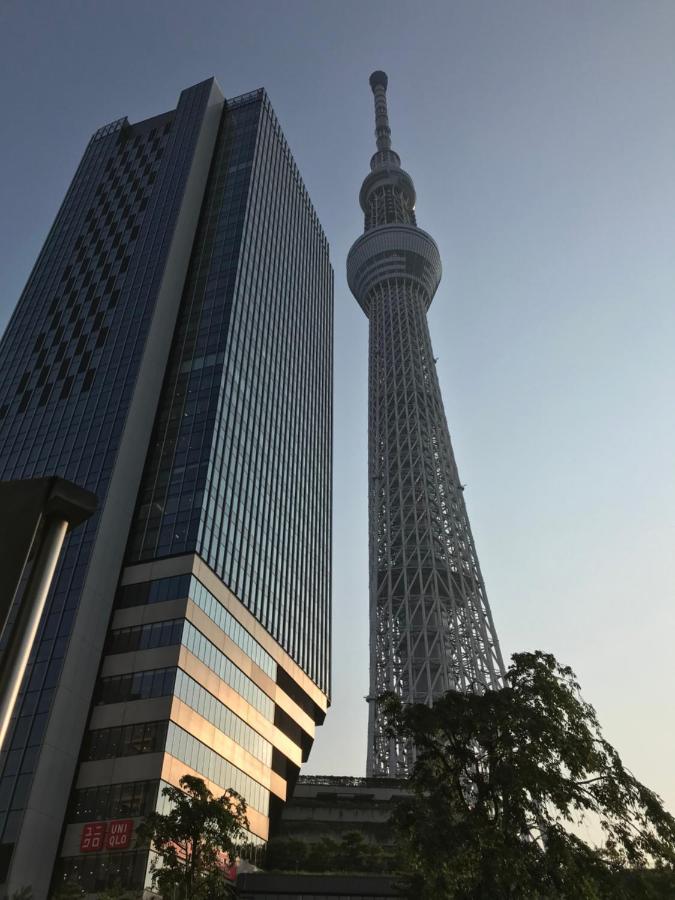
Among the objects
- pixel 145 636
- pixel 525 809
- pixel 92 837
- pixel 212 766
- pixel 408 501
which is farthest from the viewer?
pixel 408 501

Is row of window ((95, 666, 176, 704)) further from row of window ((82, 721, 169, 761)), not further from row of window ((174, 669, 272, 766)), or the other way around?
row of window ((82, 721, 169, 761))

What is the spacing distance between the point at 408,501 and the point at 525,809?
4215 inches

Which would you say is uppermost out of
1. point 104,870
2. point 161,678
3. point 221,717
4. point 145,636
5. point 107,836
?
point 145,636

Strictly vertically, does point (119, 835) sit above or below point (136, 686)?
below

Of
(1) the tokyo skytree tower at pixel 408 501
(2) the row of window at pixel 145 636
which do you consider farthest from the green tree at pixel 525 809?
(1) the tokyo skytree tower at pixel 408 501

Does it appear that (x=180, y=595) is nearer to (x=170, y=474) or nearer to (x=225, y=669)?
(x=225, y=669)

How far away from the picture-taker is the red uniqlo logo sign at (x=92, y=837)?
50344mm

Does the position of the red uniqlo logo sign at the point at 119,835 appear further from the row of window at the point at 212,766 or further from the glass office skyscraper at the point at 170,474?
the row of window at the point at 212,766

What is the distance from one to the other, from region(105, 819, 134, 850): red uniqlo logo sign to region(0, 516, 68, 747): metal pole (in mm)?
50684

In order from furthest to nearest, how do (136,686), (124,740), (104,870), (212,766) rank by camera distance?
(212,766) < (136,686) < (124,740) < (104,870)

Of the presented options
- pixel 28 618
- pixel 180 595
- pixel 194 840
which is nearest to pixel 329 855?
pixel 180 595

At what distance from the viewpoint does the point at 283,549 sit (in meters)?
83.4

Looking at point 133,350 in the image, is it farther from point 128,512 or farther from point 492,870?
point 492,870

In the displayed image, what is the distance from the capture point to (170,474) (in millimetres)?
69062
